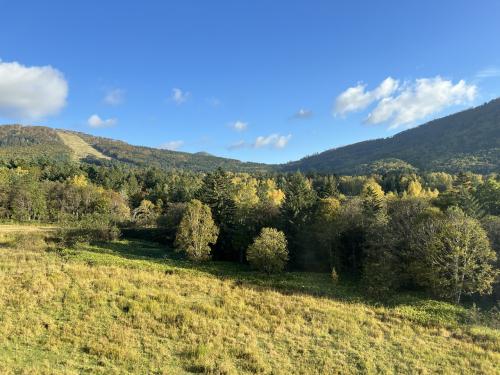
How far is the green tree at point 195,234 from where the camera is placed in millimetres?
48812

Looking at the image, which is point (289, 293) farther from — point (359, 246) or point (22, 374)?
point (22, 374)

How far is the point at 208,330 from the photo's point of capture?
19.2 m

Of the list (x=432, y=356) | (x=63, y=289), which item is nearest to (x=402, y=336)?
(x=432, y=356)

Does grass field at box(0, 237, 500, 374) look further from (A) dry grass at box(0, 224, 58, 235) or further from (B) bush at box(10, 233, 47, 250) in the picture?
(A) dry grass at box(0, 224, 58, 235)

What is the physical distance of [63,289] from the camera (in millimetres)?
22438

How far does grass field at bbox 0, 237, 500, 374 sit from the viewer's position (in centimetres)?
1481

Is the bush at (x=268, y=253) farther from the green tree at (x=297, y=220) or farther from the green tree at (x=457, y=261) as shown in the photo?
the green tree at (x=457, y=261)

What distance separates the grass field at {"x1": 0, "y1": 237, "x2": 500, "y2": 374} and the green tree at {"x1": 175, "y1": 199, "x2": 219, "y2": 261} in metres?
17.1

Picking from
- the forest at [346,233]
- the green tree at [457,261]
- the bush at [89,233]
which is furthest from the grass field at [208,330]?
the bush at [89,233]

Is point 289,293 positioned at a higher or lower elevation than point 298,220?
lower

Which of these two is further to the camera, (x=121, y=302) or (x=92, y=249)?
(x=92, y=249)

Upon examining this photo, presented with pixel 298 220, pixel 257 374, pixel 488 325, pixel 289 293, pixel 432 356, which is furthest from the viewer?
pixel 298 220

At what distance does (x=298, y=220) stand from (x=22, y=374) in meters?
45.9

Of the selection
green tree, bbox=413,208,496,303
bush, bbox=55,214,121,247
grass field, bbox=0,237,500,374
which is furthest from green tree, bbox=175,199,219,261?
green tree, bbox=413,208,496,303
